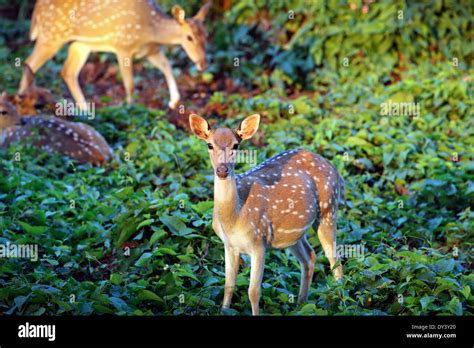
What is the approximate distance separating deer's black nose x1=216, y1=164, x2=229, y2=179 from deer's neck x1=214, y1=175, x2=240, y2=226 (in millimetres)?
119

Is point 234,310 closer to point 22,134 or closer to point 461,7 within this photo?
point 22,134

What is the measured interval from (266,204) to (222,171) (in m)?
0.65

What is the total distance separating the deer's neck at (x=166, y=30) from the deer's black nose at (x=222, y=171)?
20.7ft

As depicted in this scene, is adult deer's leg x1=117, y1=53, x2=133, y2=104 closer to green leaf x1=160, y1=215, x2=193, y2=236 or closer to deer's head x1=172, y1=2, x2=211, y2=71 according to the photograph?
deer's head x1=172, y1=2, x2=211, y2=71

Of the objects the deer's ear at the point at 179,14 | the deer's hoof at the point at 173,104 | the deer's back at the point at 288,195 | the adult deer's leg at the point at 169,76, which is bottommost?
the deer's back at the point at 288,195

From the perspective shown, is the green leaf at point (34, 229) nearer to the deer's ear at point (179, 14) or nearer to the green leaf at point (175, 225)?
the green leaf at point (175, 225)

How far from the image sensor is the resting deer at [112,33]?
1256 cm

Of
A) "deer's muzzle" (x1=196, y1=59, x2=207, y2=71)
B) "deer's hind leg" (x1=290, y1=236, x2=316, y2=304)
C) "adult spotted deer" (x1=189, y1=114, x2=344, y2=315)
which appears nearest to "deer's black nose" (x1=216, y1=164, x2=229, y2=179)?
"adult spotted deer" (x1=189, y1=114, x2=344, y2=315)

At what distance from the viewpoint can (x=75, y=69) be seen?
12.8m

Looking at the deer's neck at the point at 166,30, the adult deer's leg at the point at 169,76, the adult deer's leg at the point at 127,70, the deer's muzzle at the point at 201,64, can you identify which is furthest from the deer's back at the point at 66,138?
the deer's muzzle at the point at 201,64

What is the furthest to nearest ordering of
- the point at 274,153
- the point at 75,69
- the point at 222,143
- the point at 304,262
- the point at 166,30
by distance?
the point at 166,30 → the point at 75,69 → the point at 274,153 → the point at 304,262 → the point at 222,143

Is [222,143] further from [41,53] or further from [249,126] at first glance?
[41,53]

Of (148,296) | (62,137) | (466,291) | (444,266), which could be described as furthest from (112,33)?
(466,291)

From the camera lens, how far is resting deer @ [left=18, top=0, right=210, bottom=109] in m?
12.6
